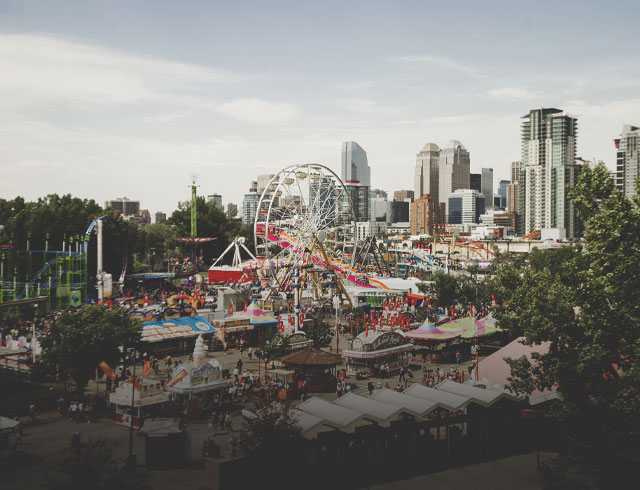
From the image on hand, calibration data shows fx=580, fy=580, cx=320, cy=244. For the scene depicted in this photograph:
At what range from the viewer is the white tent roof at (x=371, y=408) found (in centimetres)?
1969

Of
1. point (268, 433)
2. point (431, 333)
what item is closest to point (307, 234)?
point (431, 333)

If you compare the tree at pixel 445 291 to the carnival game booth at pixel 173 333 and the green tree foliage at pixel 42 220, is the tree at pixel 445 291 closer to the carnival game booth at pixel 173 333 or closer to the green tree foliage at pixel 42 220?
the carnival game booth at pixel 173 333

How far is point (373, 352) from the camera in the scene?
3341 cm

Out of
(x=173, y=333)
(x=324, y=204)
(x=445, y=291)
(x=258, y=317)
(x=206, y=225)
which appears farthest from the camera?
(x=206, y=225)

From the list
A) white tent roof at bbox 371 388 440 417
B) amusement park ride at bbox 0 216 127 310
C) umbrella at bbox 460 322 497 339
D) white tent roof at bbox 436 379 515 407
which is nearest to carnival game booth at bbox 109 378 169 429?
white tent roof at bbox 371 388 440 417

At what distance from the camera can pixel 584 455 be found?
14727mm

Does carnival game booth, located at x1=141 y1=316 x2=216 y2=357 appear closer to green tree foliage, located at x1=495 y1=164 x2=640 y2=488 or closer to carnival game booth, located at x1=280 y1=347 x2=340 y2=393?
carnival game booth, located at x1=280 y1=347 x2=340 y2=393

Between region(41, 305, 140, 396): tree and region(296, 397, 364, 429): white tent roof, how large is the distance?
36.7ft

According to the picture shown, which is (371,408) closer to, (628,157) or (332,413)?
(332,413)

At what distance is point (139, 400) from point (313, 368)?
9.42 meters

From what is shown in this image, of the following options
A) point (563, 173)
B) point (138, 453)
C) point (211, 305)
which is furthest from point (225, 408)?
point (563, 173)

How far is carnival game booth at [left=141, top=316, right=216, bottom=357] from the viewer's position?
120 ft

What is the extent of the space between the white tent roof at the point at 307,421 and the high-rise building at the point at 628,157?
198279 millimetres

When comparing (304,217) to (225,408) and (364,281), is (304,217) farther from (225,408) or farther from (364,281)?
(225,408)
